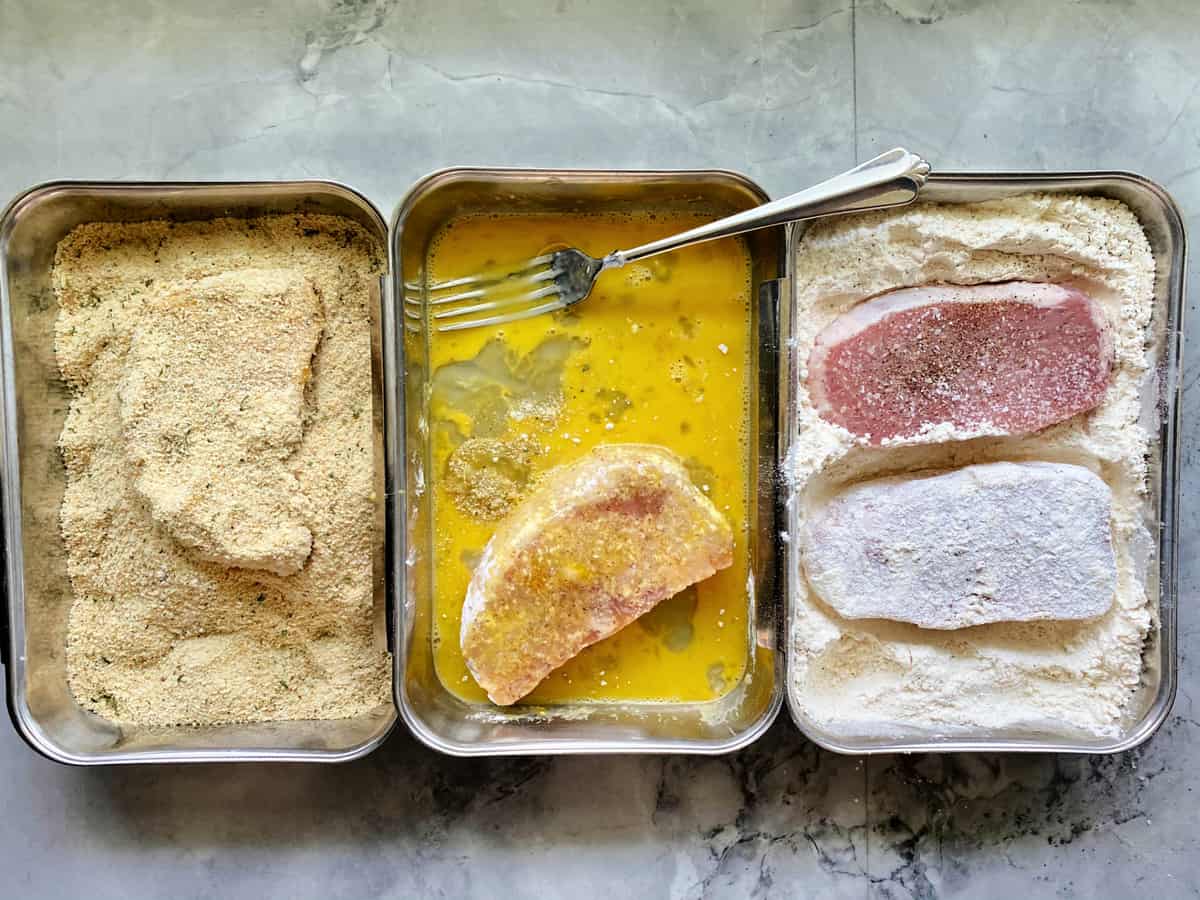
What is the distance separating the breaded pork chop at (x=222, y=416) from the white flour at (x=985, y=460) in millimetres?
996

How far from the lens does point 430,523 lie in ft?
5.95

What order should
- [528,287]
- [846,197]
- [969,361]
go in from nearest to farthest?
[846,197]
[969,361]
[528,287]

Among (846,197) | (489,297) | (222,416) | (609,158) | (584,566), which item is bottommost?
(584,566)

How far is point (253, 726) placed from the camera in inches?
68.1

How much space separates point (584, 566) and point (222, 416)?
76 cm

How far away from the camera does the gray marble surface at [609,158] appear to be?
1.80 m

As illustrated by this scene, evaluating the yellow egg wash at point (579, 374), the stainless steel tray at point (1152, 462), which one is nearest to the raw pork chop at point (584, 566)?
the yellow egg wash at point (579, 374)

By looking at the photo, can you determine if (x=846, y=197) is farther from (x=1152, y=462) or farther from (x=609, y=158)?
(x=1152, y=462)

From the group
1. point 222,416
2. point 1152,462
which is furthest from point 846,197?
point 222,416

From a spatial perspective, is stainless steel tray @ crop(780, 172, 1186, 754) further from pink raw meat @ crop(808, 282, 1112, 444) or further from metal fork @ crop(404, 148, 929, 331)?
metal fork @ crop(404, 148, 929, 331)

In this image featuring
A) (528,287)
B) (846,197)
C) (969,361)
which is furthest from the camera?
(528,287)

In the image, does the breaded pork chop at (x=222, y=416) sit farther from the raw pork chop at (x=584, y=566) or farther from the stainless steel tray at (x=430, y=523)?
the raw pork chop at (x=584, y=566)

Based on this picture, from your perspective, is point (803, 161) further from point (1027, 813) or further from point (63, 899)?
point (63, 899)

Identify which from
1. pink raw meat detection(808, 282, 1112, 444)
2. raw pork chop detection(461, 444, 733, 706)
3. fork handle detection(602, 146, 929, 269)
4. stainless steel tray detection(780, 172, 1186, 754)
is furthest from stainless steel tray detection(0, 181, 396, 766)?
pink raw meat detection(808, 282, 1112, 444)
